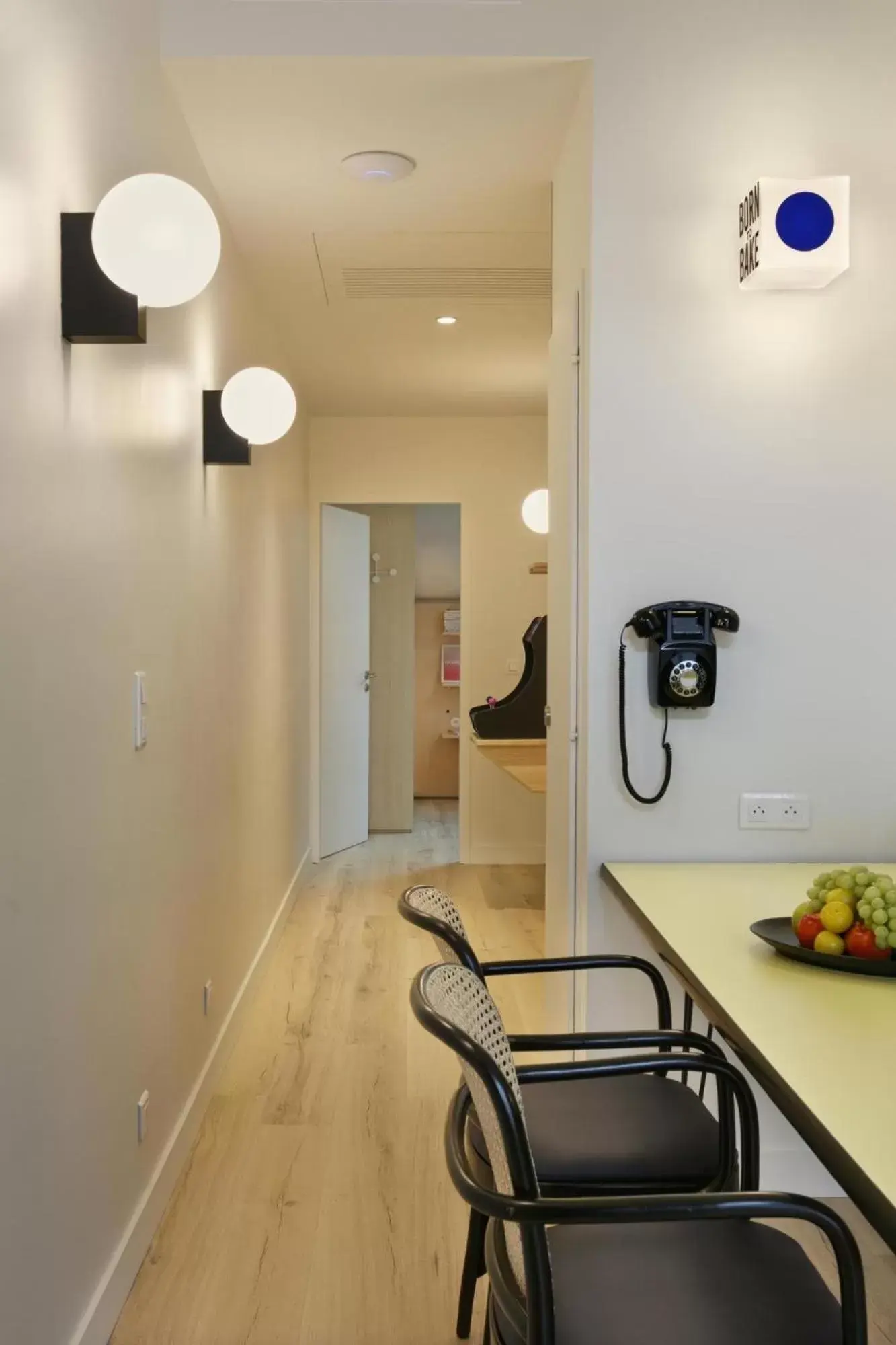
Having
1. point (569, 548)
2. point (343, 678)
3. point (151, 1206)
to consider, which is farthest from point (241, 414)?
point (343, 678)

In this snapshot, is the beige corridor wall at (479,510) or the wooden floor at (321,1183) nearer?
the wooden floor at (321,1183)

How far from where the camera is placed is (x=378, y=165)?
9.81 ft

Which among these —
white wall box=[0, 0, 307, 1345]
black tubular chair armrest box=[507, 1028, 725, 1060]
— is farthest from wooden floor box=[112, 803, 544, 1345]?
black tubular chair armrest box=[507, 1028, 725, 1060]

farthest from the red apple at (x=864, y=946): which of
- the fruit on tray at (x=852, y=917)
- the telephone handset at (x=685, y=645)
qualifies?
the telephone handset at (x=685, y=645)

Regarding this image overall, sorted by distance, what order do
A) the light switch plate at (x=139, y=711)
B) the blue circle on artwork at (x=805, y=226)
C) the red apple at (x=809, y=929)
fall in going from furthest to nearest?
the blue circle on artwork at (x=805, y=226) → the light switch plate at (x=139, y=711) → the red apple at (x=809, y=929)

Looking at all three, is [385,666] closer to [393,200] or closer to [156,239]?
[393,200]

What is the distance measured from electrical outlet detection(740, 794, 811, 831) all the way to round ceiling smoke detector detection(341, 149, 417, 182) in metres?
1.93

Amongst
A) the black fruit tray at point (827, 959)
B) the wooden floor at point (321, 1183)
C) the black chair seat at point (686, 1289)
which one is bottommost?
the wooden floor at point (321, 1183)

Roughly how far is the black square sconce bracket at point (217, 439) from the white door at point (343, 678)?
317 centimetres

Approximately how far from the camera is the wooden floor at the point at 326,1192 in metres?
2.11

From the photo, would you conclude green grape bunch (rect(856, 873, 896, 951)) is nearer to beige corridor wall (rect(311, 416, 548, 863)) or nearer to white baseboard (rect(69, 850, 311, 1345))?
white baseboard (rect(69, 850, 311, 1345))

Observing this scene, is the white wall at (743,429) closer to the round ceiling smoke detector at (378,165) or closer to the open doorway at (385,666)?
the round ceiling smoke detector at (378,165)

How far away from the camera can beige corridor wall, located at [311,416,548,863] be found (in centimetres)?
634

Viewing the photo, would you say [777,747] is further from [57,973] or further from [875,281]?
[57,973]
